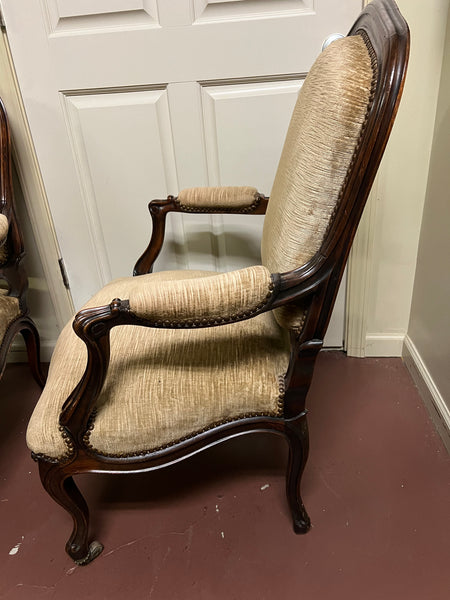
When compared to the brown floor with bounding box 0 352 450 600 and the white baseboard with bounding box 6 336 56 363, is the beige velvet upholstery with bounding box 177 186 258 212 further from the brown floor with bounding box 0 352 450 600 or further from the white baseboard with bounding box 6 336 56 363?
the white baseboard with bounding box 6 336 56 363

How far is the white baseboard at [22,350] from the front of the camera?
1623 mm

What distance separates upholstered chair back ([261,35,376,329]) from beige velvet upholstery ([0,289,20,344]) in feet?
2.51

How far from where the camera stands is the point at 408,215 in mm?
1296

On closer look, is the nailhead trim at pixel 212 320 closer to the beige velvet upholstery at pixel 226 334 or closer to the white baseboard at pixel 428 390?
the beige velvet upholstery at pixel 226 334

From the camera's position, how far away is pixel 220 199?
114cm

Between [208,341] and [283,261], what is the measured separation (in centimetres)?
24

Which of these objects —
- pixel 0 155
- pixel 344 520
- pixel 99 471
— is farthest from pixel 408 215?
pixel 0 155

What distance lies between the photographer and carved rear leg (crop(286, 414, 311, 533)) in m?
0.86

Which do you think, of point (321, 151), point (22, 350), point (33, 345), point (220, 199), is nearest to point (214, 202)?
point (220, 199)

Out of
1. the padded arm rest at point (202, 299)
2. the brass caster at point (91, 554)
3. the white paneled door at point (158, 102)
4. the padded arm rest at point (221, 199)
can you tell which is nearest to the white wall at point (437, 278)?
the white paneled door at point (158, 102)

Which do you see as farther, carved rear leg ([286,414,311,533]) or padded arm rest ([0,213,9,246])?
padded arm rest ([0,213,9,246])

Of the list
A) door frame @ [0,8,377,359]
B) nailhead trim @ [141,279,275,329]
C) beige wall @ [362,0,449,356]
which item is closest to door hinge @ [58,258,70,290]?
door frame @ [0,8,377,359]

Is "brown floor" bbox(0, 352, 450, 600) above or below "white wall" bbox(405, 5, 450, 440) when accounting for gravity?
below

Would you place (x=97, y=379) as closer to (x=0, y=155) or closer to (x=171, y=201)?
(x=171, y=201)
